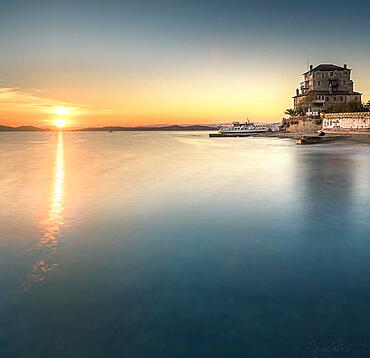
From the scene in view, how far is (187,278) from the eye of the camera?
9539 mm

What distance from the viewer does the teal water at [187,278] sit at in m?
6.66

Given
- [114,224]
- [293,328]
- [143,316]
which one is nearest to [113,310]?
[143,316]

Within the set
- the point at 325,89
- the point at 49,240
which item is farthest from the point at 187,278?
the point at 325,89

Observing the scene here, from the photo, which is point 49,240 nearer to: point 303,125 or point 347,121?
point 347,121

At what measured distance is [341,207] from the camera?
1788cm

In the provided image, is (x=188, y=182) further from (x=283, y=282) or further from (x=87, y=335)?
(x=87, y=335)

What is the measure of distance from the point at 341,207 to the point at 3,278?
1505cm

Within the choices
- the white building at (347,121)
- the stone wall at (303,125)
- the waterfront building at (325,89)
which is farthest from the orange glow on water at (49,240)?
the waterfront building at (325,89)
